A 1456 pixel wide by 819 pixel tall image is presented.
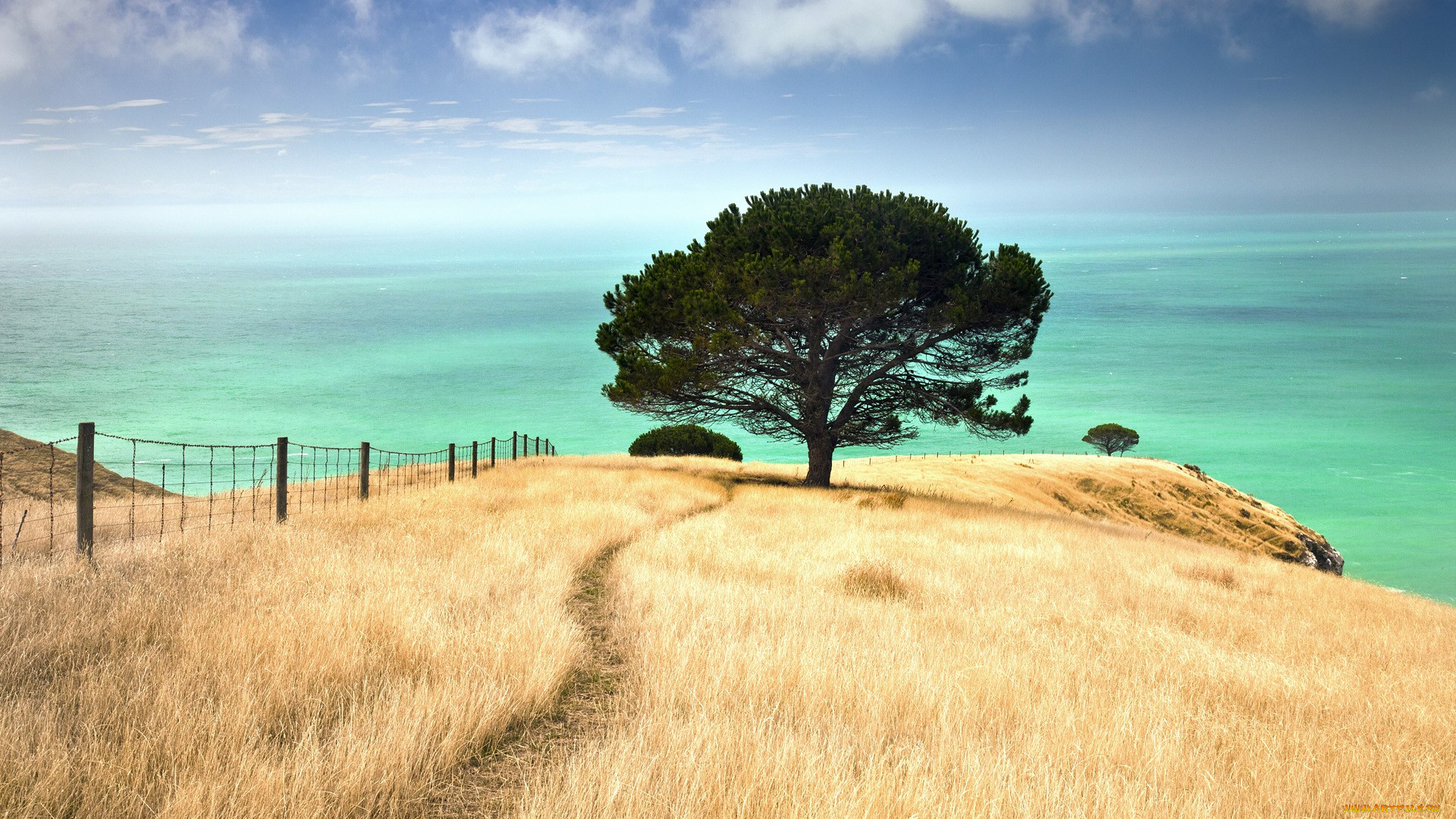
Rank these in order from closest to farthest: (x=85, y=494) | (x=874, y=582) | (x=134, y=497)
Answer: (x=85, y=494), (x=874, y=582), (x=134, y=497)

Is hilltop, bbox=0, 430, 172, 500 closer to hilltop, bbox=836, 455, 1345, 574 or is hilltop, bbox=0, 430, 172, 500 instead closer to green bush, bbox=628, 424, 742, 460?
green bush, bbox=628, 424, 742, 460

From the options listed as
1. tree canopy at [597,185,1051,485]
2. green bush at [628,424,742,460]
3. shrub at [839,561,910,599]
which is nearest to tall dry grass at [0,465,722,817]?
shrub at [839,561,910,599]

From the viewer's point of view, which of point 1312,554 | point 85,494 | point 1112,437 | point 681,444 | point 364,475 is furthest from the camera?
point 1112,437

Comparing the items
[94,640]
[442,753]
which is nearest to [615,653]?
[442,753]

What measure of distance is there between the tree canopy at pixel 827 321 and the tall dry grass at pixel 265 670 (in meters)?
11.8

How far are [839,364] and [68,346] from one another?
224157 mm

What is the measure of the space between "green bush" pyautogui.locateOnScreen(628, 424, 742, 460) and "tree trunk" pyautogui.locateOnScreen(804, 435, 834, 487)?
1679cm

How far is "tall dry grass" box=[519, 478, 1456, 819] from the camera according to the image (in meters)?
4.06

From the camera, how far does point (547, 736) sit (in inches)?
199

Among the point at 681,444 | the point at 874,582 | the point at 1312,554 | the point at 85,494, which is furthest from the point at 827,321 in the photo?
the point at 1312,554

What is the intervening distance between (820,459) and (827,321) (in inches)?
164

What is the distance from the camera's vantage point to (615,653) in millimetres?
6723

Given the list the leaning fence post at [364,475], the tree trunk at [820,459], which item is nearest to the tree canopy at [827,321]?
the tree trunk at [820,459]

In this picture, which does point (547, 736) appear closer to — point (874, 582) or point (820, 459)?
point (874, 582)
